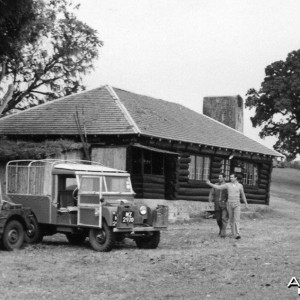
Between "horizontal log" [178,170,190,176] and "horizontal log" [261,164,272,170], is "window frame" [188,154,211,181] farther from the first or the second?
"horizontal log" [261,164,272,170]

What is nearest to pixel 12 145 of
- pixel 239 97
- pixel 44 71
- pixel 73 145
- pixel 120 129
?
pixel 73 145

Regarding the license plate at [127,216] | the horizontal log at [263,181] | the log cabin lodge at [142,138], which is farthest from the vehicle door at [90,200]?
the horizontal log at [263,181]

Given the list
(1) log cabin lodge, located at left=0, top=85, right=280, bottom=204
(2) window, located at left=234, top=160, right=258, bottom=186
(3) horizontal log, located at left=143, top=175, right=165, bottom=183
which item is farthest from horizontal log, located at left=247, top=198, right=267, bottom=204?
(3) horizontal log, located at left=143, top=175, right=165, bottom=183

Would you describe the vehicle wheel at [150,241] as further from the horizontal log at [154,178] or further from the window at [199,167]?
the window at [199,167]

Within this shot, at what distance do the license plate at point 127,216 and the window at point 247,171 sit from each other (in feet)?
57.2

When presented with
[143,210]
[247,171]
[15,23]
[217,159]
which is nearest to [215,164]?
[217,159]

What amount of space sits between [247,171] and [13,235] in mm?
20066

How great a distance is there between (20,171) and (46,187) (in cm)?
112

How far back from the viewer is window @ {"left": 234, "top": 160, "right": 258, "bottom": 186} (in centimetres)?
3224

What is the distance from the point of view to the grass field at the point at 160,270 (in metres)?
10.2

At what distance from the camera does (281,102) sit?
157 feet

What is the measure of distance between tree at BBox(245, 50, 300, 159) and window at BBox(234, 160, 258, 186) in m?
14.9

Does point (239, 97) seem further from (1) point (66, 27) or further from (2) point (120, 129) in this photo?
(2) point (120, 129)

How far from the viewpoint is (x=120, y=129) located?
2425cm
